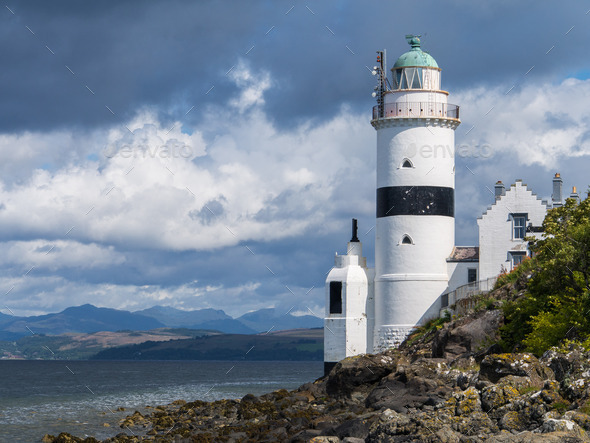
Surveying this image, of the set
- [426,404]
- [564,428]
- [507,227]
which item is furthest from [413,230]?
[564,428]

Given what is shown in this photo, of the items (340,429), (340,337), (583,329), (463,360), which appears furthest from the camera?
(340,337)

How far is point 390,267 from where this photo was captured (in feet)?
172

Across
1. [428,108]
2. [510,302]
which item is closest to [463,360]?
[510,302]

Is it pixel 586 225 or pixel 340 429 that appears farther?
pixel 586 225

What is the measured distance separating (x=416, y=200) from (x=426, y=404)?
2356 centimetres

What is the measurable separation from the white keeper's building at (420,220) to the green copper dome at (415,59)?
60 mm

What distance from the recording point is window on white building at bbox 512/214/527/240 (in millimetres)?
50719

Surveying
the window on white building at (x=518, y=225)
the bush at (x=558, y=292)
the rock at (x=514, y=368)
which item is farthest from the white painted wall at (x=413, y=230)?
the rock at (x=514, y=368)

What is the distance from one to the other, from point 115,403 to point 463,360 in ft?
107

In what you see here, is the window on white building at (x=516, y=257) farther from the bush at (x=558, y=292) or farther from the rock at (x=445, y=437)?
the rock at (x=445, y=437)

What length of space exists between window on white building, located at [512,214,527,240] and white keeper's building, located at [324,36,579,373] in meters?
0.05

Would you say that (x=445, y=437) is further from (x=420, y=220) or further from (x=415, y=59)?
(x=415, y=59)

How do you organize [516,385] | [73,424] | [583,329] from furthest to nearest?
[73,424], [583,329], [516,385]

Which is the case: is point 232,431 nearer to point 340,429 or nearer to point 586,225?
point 340,429
